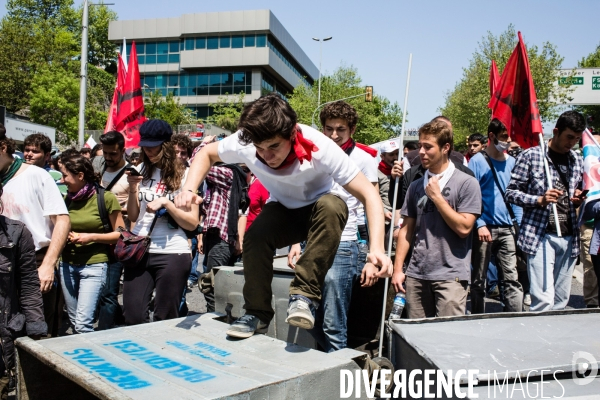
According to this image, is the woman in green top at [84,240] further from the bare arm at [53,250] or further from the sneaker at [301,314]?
the sneaker at [301,314]

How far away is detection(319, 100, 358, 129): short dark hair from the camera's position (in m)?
4.75

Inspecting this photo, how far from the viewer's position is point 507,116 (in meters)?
6.08

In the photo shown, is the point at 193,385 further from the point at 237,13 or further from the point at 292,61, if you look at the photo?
the point at 292,61

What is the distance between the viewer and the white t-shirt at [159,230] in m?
4.17

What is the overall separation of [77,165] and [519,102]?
15.0 ft

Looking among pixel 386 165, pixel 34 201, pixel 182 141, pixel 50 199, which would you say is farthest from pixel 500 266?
pixel 34 201

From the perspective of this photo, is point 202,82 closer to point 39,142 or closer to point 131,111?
point 131,111

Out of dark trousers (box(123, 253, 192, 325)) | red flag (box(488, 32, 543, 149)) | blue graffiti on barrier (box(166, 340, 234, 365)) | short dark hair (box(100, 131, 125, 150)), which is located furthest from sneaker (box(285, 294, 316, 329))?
red flag (box(488, 32, 543, 149))

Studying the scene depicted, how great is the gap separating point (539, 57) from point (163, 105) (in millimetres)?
25119

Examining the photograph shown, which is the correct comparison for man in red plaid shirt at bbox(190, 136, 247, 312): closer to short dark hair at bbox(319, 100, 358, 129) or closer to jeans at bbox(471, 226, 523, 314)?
short dark hair at bbox(319, 100, 358, 129)

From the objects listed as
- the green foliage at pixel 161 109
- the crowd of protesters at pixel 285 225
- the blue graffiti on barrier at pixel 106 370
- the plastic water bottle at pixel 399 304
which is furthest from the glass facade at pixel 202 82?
the blue graffiti on barrier at pixel 106 370

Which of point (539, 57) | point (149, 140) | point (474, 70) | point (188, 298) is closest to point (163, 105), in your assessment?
point (474, 70)

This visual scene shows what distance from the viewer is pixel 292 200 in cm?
335

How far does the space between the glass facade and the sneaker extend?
57.2 meters
